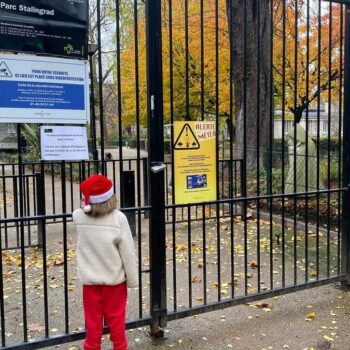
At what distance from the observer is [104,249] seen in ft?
10.3

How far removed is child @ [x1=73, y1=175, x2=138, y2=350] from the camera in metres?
3.14

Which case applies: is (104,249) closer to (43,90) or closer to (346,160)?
(43,90)

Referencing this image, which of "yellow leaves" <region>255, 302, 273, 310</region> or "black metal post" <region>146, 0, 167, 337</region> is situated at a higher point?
"black metal post" <region>146, 0, 167, 337</region>

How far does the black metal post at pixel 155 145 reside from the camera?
147 inches

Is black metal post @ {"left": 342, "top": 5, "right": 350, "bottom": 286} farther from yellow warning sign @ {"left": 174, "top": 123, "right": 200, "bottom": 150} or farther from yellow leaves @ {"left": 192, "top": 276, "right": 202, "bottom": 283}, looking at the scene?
yellow warning sign @ {"left": 174, "top": 123, "right": 200, "bottom": 150}

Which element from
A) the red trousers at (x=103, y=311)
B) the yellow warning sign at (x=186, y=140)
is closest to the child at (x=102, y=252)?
the red trousers at (x=103, y=311)

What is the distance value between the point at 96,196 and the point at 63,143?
54cm

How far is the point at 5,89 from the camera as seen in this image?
125 inches

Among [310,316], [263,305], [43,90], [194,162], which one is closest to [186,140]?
[194,162]

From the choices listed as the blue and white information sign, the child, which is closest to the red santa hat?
the child

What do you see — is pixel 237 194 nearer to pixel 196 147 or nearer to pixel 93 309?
pixel 196 147

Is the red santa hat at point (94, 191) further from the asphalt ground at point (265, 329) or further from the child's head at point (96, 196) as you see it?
the asphalt ground at point (265, 329)

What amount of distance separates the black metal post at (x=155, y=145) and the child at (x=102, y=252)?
1.87 feet

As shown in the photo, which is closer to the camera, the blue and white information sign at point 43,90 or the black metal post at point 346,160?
the blue and white information sign at point 43,90
